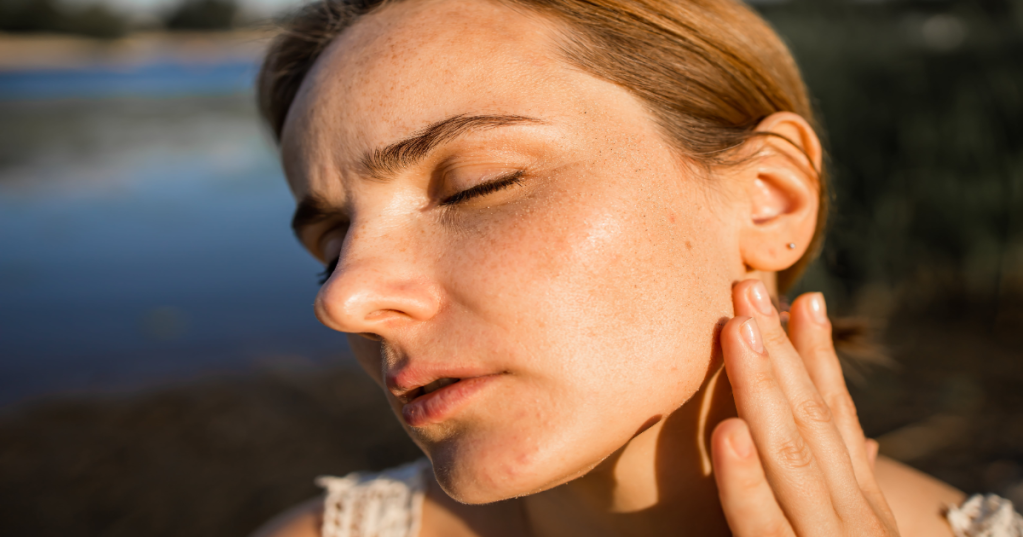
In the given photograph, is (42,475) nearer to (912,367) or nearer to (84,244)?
(84,244)

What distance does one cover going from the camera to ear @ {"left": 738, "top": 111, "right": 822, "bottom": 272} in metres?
1.51

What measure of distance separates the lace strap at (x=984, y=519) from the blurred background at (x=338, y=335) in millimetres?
511

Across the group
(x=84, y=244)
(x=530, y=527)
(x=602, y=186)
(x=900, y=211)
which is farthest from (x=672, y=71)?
(x=84, y=244)

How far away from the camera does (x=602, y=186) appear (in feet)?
4.13

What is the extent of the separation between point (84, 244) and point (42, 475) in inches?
178

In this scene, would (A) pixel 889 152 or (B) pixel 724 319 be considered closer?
(B) pixel 724 319

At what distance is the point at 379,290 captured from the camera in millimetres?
1269

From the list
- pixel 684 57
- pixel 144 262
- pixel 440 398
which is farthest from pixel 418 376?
pixel 144 262

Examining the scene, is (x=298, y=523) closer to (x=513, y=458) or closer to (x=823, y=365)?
(x=513, y=458)

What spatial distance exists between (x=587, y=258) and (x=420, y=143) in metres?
0.41

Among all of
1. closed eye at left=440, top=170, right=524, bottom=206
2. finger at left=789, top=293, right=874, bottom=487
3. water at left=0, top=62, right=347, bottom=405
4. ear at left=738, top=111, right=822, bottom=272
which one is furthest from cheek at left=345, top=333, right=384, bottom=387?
water at left=0, top=62, right=347, bottom=405

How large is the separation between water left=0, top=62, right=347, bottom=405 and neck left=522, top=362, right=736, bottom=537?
6.35ft

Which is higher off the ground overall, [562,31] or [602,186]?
[562,31]

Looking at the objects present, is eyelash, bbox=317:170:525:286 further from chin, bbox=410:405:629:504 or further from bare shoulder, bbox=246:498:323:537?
→ bare shoulder, bbox=246:498:323:537
